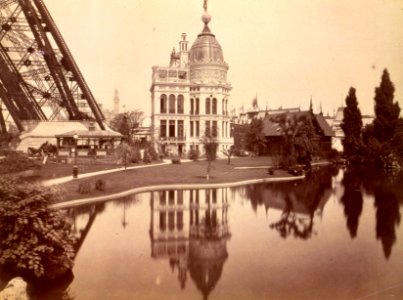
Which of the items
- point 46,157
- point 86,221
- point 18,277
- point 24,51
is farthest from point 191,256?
point 24,51

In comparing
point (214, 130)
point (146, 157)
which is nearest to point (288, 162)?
point (146, 157)

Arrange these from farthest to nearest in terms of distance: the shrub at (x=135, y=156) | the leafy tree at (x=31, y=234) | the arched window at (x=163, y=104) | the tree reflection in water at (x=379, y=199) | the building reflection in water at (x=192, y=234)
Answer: the arched window at (x=163, y=104), the shrub at (x=135, y=156), the tree reflection in water at (x=379, y=199), the building reflection in water at (x=192, y=234), the leafy tree at (x=31, y=234)

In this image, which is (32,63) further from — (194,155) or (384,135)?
(384,135)

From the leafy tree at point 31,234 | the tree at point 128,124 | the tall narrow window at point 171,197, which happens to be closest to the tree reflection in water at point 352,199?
the tall narrow window at point 171,197

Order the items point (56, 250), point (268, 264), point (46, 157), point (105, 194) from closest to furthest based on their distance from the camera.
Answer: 1. point (56, 250)
2. point (268, 264)
3. point (46, 157)
4. point (105, 194)

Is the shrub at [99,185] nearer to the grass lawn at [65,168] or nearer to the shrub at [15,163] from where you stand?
the grass lawn at [65,168]

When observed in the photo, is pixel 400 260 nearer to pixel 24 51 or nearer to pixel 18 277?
pixel 18 277
